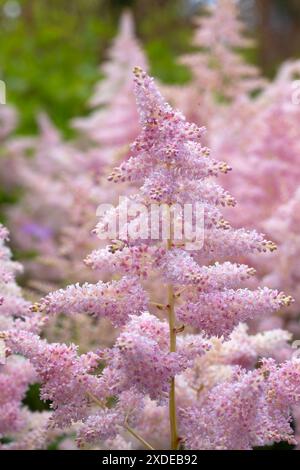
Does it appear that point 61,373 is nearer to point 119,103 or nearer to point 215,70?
point 215,70

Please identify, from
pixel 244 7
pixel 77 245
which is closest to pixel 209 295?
pixel 77 245

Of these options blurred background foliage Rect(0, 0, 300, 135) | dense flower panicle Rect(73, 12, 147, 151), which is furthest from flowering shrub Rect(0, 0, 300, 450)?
blurred background foliage Rect(0, 0, 300, 135)

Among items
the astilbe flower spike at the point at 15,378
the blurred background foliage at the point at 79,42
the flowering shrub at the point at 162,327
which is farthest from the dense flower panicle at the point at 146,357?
the blurred background foliage at the point at 79,42

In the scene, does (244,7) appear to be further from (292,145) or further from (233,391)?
(233,391)

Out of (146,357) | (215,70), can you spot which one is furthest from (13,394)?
(215,70)

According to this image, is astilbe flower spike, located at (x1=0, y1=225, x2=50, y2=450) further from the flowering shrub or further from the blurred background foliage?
the blurred background foliage

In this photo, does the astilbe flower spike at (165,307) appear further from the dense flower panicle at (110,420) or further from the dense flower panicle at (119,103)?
the dense flower panicle at (119,103)
